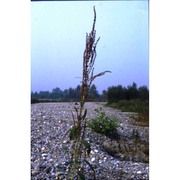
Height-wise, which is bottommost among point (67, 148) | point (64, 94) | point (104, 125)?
point (67, 148)

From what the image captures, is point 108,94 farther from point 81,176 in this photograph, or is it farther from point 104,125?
point 81,176

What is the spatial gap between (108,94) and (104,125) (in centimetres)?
16

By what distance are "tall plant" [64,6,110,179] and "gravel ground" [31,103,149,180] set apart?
29 millimetres

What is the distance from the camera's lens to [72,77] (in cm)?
226

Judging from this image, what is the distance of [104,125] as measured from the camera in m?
2.27

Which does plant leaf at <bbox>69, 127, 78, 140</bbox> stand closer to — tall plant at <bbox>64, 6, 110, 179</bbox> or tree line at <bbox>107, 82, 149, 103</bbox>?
tall plant at <bbox>64, 6, 110, 179</bbox>

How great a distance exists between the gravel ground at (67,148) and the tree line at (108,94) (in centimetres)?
4

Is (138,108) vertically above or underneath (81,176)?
above

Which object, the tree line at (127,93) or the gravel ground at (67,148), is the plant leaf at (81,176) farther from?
the tree line at (127,93)

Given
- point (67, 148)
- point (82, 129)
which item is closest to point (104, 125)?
point (82, 129)

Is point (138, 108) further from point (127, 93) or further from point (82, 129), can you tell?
point (82, 129)
